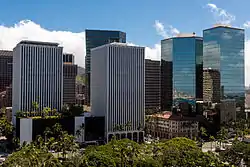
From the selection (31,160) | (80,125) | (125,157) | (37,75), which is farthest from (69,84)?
(31,160)

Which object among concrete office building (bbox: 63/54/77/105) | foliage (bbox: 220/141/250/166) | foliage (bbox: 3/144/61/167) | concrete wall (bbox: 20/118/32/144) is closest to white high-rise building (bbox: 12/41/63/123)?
concrete wall (bbox: 20/118/32/144)

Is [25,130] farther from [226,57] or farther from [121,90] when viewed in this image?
[226,57]

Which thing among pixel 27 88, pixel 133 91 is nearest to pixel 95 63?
pixel 133 91

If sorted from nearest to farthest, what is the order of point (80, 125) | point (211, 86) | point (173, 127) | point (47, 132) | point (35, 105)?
point (47, 132) < point (80, 125) < point (35, 105) < point (173, 127) < point (211, 86)

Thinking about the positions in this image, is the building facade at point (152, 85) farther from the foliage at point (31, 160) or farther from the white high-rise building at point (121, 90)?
the foliage at point (31, 160)

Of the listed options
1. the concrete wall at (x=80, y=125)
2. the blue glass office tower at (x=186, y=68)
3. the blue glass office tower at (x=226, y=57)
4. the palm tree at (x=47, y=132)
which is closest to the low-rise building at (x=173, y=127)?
the blue glass office tower at (x=186, y=68)

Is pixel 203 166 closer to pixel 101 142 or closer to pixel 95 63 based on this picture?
pixel 101 142

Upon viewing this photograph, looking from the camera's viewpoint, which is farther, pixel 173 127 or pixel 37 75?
pixel 173 127

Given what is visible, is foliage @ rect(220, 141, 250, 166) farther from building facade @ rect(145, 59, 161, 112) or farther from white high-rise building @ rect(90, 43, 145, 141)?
building facade @ rect(145, 59, 161, 112)
